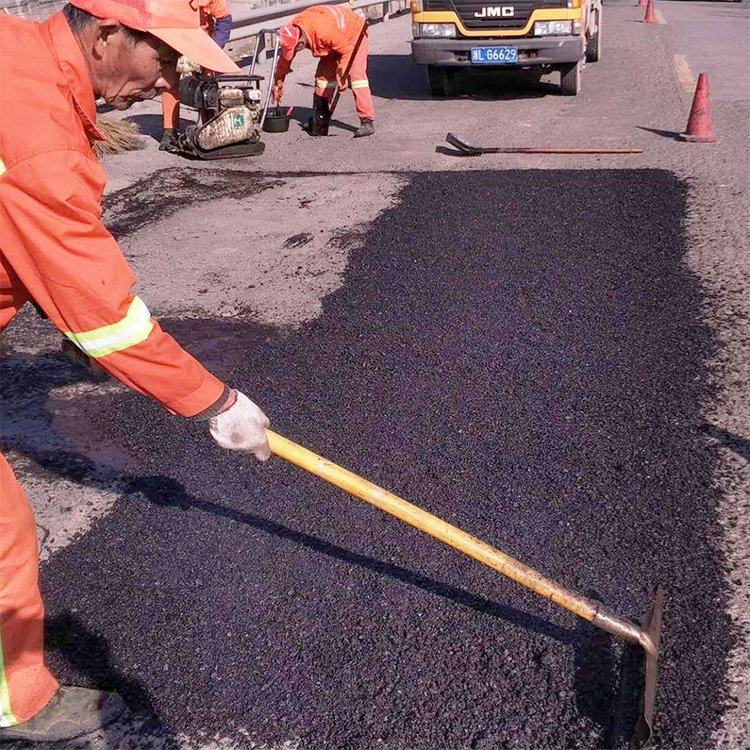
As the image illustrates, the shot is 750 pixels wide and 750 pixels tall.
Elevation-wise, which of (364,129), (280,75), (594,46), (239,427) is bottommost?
(594,46)

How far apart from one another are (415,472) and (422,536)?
0.45 m

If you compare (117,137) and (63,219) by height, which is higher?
(63,219)

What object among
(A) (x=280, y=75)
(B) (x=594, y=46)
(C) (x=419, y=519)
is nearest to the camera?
(C) (x=419, y=519)

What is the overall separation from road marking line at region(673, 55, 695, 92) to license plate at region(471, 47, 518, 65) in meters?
2.58

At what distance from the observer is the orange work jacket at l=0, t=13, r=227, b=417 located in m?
2.05

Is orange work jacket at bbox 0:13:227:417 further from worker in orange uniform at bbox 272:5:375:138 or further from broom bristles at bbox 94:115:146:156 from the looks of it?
worker in orange uniform at bbox 272:5:375:138

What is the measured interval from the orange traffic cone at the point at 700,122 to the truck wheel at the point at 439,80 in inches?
150

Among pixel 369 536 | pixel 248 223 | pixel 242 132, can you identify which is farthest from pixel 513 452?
pixel 242 132

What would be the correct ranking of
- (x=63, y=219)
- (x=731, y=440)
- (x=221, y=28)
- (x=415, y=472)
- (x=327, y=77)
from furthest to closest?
(x=327, y=77) → (x=221, y=28) → (x=731, y=440) → (x=415, y=472) → (x=63, y=219)

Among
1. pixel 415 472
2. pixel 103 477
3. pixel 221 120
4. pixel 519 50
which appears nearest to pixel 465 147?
pixel 221 120

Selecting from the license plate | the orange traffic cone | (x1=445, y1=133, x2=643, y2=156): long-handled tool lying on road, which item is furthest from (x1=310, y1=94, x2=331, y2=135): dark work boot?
the orange traffic cone

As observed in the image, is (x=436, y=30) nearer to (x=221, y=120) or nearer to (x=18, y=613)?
(x=221, y=120)

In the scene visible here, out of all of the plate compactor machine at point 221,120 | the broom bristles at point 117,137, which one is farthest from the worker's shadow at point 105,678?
the broom bristles at point 117,137

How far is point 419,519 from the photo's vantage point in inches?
99.8
